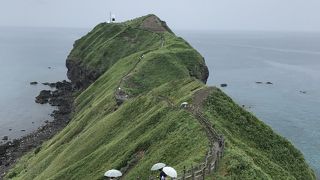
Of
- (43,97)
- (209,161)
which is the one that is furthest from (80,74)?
(209,161)

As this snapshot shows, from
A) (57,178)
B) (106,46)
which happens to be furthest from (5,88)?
(57,178)

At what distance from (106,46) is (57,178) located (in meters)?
94.1

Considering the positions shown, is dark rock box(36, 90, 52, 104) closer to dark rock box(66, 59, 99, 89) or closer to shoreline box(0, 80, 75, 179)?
shoreline box(0, 80, 75, 179)

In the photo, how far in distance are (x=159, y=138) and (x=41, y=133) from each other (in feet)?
224

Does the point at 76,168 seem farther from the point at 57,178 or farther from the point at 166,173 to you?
the point at 166,173

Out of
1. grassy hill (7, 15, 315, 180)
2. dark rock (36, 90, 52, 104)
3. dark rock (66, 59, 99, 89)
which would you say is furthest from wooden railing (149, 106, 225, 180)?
dark rock (36, 90, 52, 104)

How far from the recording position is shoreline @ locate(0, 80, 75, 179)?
92.3m

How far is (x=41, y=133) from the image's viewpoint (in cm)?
10950

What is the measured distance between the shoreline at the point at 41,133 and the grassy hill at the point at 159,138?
5.76 metres

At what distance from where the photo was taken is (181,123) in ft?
162

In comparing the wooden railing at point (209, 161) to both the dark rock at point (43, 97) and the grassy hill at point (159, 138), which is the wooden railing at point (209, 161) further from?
the dark rock at point (43, 97)

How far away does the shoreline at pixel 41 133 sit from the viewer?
92.3 metres

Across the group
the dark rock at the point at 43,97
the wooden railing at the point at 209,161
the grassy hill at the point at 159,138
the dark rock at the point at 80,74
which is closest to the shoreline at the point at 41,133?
the dark rock at the point at 43,97

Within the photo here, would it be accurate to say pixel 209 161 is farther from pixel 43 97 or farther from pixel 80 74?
pixel 43 97
